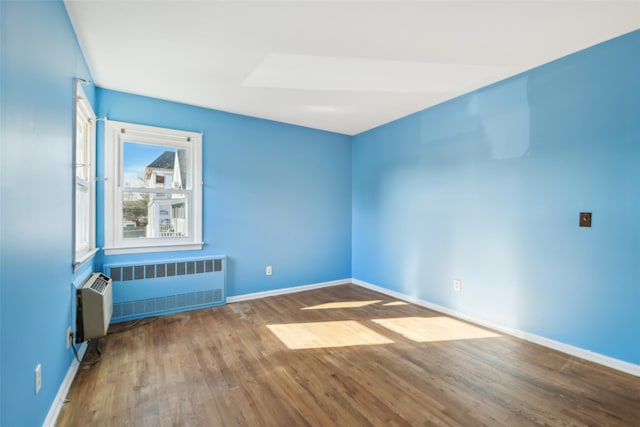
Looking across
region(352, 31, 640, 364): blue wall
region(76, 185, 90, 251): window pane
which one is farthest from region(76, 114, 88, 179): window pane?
region(352, 31, 640, 364): blue wall

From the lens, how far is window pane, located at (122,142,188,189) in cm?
336

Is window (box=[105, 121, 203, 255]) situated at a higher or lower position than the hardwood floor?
higher

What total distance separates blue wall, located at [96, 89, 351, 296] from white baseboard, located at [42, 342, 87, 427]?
1243mm

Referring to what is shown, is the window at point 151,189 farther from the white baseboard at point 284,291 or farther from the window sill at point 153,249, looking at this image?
the white baseboard at point 284,291

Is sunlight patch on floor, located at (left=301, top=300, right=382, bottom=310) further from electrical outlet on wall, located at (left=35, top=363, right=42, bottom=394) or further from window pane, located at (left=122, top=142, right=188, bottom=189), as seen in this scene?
electrical outlet on wall, located at (left=35, top=363, right=42, bottom=394)

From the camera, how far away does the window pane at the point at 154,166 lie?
336cm

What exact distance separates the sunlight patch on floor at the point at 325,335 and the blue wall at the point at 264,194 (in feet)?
3.99

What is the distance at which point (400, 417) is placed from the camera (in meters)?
1.77

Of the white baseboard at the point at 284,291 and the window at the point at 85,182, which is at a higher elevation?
the window at the point at 85,182

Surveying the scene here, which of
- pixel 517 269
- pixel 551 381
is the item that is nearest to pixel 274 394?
pixel 551 381

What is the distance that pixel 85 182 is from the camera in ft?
9.15

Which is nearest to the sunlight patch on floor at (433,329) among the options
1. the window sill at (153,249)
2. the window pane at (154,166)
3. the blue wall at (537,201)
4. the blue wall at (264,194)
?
the blue wall at (537,201)

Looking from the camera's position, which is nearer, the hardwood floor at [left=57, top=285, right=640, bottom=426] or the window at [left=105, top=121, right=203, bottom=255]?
the hardwood floor at [left=57, top=285, right=640, bottom=426]

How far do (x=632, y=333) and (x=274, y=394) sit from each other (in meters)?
2.64
